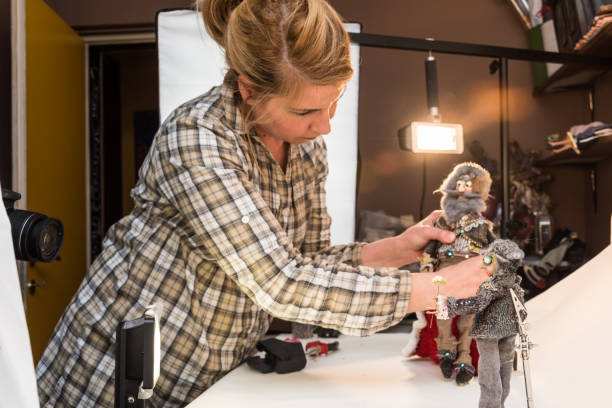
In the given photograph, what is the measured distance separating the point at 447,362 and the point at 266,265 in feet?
1.27

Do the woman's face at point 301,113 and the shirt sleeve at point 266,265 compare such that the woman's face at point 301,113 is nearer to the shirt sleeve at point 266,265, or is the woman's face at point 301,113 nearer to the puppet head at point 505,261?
the shirt sleeve at point 266,265

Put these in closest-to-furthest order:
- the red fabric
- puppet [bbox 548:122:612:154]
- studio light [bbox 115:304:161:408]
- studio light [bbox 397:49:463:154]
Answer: studio light [bbox 115:304:161:408] < the red fabric < studio light [bbox 397:49:463:154] < puppet [bbox 548:122:612:154]

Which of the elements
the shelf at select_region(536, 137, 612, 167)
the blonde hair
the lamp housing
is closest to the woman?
the blonde hair

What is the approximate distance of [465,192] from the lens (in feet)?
2.48

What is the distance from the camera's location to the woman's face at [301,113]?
29.4 inches

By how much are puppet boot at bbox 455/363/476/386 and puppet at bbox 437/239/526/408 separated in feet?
0.46

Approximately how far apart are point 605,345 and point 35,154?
206 centimetres

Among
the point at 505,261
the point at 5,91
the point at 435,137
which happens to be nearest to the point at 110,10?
the point at 5,91

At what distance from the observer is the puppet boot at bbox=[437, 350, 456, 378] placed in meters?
0.84

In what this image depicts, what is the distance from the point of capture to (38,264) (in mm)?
2041

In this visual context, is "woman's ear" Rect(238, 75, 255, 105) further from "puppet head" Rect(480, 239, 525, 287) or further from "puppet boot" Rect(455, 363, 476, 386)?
"puppet boot" Rect(455, 363, 476, 386)

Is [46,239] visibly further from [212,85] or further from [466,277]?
[212,85]

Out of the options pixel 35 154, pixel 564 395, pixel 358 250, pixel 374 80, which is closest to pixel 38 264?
pixel 35 154

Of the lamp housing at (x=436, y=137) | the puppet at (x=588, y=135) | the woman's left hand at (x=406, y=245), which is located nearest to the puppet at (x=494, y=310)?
the woman's left hand at (x=406, y=245)
